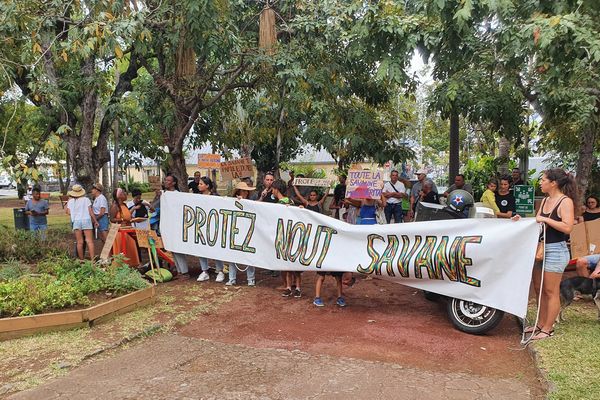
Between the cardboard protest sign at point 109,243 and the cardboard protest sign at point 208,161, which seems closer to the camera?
the cardboard protest sign at point 109,243

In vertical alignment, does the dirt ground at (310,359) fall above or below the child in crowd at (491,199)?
below

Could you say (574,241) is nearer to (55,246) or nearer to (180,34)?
(180,34)

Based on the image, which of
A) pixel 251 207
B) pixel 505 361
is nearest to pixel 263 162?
pixel 251 207

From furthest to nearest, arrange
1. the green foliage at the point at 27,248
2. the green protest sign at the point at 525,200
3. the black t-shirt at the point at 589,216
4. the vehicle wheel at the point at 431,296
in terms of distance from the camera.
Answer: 1. the green protest sign at the point at 525,200
2. the green foliage at the point at 27,248
3. the black t-shirt at the point at 589,216
4. the vehicle wheel at the point at 431,296

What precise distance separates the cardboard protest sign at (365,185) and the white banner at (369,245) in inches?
44.1

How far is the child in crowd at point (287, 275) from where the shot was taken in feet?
24.0

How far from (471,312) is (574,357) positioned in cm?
122

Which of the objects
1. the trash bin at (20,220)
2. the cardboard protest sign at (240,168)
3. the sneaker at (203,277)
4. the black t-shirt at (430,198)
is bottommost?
the sneaker at (203,277)

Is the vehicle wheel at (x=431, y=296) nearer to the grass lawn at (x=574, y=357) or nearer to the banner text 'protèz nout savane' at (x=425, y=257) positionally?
the banner text 'protèz nout savane' at (x=425, y=257)

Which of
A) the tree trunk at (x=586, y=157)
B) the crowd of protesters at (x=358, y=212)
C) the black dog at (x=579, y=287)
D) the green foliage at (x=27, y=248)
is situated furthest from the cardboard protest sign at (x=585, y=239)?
the green foliage at (x=27, y=248)

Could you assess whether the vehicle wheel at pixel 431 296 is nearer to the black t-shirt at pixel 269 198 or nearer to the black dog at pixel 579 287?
the black dog at pixel 579 287

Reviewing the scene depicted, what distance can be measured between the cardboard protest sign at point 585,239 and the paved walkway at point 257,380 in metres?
2.78

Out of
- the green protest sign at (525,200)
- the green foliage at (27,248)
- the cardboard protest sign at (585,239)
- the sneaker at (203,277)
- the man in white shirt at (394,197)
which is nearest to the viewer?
the cardboard protest sign at (585,239)

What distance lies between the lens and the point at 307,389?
13.7 feet
